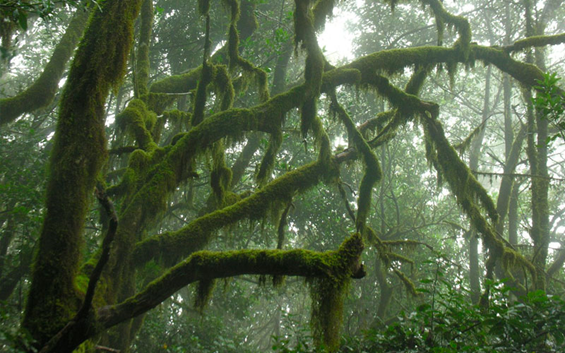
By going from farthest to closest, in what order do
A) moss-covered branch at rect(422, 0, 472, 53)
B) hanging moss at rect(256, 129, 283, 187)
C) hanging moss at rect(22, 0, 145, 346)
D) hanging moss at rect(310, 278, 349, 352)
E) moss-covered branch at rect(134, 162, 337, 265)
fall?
moss-covered branch at rect(422, 0, 472, 53) < hanging moss at rect(256, 129, 283, 187) < moss-covered branch at rect(134, 162, 337, 265) < hanging moss at rect(310, 278, 349, 352) < hanging moss at rect(22, 0, 145, 346)

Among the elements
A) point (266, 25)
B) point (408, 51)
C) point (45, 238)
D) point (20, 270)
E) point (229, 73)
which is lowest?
point (45, 238)

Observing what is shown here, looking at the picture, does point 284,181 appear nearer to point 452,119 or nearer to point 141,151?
point 141,151

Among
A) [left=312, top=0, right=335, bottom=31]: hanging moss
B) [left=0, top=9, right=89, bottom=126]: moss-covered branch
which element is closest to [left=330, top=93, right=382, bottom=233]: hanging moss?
[left=312, top=0, right=335, bottom=31]: hanging moss

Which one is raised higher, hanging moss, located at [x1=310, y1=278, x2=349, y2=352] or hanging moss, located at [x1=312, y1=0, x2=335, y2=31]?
hanging moss, located at [x1=312, y1=0, x2=335, y2=31]

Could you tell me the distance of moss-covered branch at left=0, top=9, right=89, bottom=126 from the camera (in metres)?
7.02

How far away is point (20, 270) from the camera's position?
6469 mm

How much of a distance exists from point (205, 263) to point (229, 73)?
3957mm

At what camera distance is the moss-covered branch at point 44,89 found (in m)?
7.02

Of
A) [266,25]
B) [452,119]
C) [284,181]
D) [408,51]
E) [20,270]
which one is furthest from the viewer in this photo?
[452,119]

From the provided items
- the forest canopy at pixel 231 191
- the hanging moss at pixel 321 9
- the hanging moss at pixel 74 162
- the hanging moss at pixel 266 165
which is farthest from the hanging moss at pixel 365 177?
the hanging moss at pixel 74 162

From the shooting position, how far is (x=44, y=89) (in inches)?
Result: 291

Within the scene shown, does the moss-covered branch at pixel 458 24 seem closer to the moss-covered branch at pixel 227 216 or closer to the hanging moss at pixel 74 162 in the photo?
the moss-covered branch at pixel 227 216

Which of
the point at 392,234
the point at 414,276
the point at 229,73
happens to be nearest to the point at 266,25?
the point at 229,73

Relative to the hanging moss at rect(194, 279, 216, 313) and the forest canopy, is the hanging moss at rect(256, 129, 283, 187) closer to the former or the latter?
the forest canopy
